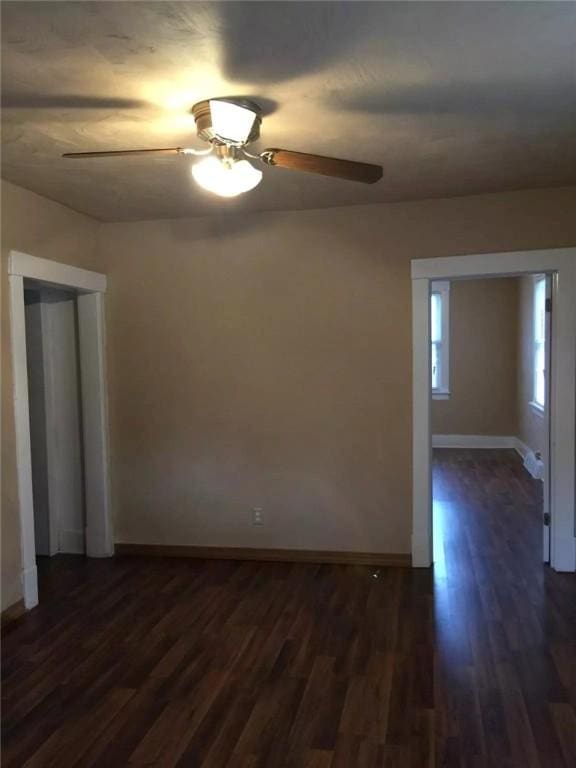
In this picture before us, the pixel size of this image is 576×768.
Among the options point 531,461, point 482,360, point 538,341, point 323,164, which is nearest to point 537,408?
point 531,461

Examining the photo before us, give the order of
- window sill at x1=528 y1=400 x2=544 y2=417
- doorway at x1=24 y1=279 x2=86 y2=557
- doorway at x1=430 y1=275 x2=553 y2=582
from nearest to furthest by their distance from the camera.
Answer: doorway at x1=24 y1=279 x2=86 y2=557 < doorway at x1=430 y1=275 x2=553 y2=582 < window sill at x1=528 y1=400 x2=544 y2=417

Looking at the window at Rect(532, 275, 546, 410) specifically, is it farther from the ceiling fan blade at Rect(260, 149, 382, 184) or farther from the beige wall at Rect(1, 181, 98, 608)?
the beige wall at Rect(1, 181, 98, 608)

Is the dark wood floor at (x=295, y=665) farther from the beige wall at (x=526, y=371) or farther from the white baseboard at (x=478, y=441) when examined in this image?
the white baseboard at (x=478, y=441)

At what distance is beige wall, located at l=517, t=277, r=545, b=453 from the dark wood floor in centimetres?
315

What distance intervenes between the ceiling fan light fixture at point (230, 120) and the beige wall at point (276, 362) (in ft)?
5.82

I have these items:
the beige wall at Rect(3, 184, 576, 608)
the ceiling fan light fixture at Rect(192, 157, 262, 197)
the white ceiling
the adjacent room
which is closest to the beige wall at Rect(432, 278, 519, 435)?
the adjacent room

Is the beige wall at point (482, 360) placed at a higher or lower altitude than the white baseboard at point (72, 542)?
higher

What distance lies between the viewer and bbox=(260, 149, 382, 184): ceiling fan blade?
2184mm

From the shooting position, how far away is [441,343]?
8.34 meters

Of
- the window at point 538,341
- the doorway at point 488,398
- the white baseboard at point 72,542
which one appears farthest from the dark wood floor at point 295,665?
the window at point 538,341

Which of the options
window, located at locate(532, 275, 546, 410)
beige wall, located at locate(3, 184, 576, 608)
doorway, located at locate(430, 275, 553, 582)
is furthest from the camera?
window, located at locate(532, 275, 546, 410)

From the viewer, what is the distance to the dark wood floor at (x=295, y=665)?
216 cm

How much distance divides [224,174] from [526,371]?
6.17m

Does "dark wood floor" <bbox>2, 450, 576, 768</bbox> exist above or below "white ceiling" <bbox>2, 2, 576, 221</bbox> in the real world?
below
